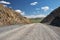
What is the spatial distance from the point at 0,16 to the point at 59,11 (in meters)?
123

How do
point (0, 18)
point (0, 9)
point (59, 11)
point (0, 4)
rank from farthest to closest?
point (59, 11), point (0, 4), point (0, 9), point (0, 18)

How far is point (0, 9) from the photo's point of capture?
48969 millimetres

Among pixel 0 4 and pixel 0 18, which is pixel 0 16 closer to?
pixel 0 18

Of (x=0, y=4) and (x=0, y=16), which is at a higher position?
(x=0, y=4)

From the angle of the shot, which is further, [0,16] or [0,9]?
[0,9]

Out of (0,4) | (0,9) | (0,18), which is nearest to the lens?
(0,18)

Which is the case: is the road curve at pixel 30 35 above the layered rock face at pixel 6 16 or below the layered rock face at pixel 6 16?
below

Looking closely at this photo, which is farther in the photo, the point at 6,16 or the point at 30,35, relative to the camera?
the point at 6,16

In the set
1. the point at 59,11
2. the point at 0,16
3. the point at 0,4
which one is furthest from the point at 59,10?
the point at 0,16

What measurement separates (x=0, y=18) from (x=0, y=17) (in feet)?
1.24

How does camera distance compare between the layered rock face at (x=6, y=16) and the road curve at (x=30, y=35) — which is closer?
the road curve at (x=30, y=35)

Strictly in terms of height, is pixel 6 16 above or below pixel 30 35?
above

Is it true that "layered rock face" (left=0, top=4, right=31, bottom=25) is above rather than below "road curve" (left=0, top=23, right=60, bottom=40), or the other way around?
above

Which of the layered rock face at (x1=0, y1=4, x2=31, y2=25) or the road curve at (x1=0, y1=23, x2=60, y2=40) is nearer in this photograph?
the road curve at (x1=0, y1=23, x2=60, y2=40)
